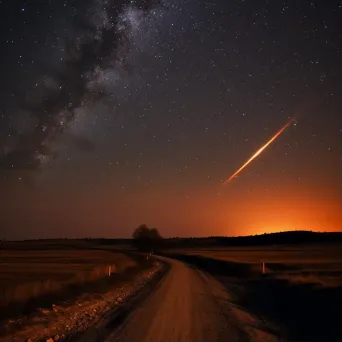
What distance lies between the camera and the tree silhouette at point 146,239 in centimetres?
14462

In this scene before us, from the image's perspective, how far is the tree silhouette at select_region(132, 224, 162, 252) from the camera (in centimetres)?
14462

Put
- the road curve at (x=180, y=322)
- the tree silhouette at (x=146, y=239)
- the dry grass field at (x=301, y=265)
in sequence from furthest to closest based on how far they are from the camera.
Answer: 1. the tree silhouette at (x=146, y=239)
2. the dry grass field at (x=301, y=265)
3. the road curve at (x=180, y=322)

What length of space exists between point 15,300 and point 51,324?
6.14 metres

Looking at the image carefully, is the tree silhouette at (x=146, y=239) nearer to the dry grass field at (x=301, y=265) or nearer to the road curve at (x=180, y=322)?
the dry grass field at (x=301, y=265)

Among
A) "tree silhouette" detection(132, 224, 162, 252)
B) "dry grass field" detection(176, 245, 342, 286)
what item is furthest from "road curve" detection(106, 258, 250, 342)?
"tree silhouette" detection(132, 224, 162, 252)

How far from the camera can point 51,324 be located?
12.2 meters

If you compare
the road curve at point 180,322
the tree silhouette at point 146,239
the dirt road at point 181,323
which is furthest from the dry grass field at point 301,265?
the tree silhouette at point 146,239

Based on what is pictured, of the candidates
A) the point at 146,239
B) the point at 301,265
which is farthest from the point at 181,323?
the point at 146,239

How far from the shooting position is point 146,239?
476 ft

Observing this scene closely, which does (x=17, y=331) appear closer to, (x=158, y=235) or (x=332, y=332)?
(x=332, y=332)

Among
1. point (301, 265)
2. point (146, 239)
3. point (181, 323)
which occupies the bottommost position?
point (181, 323)

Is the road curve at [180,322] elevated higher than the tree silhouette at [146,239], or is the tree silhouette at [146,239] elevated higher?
the tree silhouette at [146,239]

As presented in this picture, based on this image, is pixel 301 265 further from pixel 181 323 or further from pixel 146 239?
pixel 146 239

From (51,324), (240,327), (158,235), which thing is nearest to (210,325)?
(240,327)
